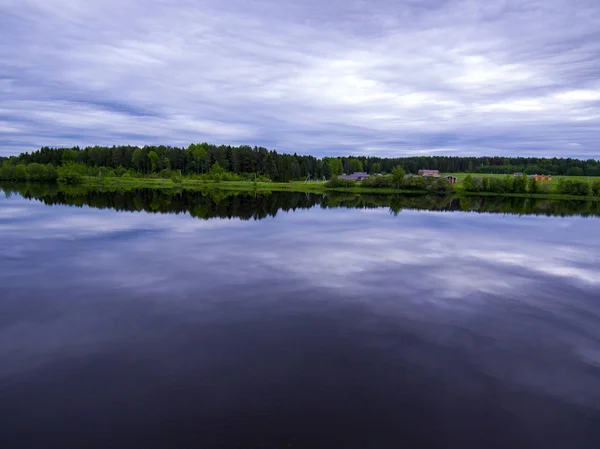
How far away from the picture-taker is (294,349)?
14836 mm

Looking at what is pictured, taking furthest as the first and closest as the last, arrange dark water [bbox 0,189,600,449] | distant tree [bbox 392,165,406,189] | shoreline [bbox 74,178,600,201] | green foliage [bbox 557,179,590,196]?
distant tree [bbox 392,165,406,189] → shoreline [bbox 74,178,600,201] → green foliage [bbox 557,179,590,196] → dark water [bbox 0,189,600,449]

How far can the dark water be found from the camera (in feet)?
35.3

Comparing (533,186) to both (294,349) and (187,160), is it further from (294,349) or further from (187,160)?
(187,160)

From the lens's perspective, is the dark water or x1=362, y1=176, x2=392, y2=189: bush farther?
x1=362, y1=176, x2=392, y2=189: bush

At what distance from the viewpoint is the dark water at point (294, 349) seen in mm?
10766

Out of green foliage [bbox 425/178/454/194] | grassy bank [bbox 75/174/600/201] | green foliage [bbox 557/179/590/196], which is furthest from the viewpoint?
green foliage [bbox 425/178/454/194]

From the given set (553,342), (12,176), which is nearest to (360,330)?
(553,342)

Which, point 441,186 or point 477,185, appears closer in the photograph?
point 477,185

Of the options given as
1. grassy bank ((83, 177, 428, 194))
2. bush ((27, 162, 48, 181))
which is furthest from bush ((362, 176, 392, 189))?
bush ((27, 162, 48, 181))

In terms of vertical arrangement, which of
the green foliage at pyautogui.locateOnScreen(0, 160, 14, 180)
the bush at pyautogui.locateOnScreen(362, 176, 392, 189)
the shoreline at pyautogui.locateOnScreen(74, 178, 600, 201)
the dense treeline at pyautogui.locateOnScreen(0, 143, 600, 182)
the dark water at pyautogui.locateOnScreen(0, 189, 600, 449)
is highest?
the dense treeline at pyautogui.locateOnScreen(0, 143, 600, 182)

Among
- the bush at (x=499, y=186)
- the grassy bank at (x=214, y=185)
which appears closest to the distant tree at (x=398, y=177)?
the grassy bank at (x=214, y=185)

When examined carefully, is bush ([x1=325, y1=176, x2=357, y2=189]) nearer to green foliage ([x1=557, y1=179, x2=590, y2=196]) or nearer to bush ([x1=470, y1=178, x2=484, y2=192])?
bush ([x1=470, y1=178, x2=484, y2=192])

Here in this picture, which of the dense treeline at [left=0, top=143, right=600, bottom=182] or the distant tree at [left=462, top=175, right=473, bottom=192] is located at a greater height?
the dense treeline at [left=0, top=143, right=600, bottom=182]

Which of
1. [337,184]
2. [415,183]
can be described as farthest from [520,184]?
Answer: [337,184]
